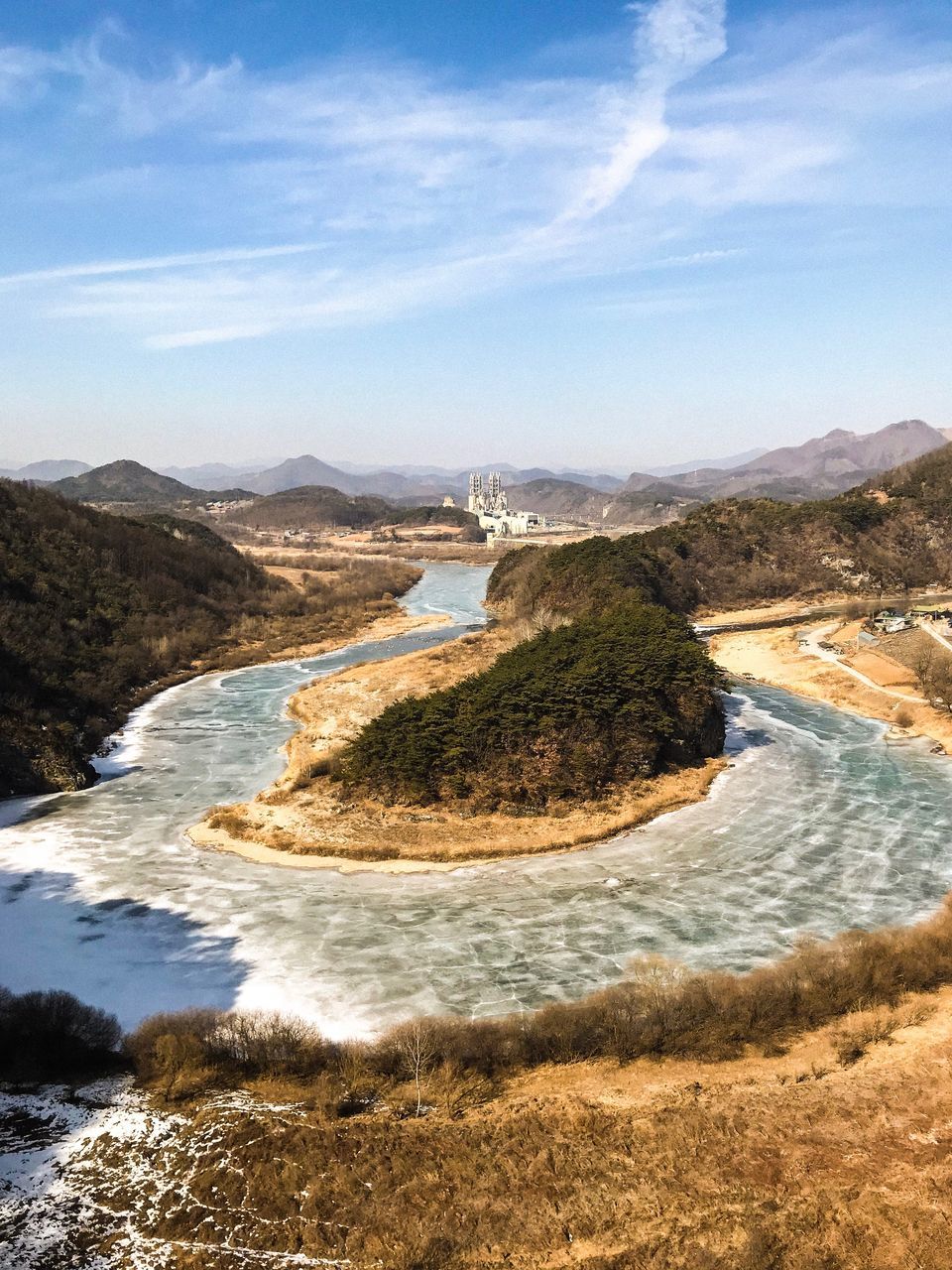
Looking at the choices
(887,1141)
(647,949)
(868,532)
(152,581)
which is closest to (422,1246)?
(887,1141)

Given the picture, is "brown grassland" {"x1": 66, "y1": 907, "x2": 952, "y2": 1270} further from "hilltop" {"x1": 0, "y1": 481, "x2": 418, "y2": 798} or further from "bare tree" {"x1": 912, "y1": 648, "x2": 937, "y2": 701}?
"bare tree" {"x1": 912, "y1": 648, "x2": 937, "y2": 701}

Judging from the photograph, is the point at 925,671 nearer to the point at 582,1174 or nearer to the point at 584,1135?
the point at 584,1135

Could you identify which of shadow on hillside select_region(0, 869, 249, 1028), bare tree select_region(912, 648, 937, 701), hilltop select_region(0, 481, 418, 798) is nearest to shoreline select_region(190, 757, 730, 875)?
shadow on hillside select_region(0, 869, 249, 1028)

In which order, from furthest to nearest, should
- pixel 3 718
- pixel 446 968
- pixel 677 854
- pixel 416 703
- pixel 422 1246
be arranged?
pixel 3 718 → pixel 416 703 → pixel 677 854 → pixel 446 968 → pixel 422 1246

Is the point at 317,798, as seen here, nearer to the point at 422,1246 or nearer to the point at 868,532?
the point at 422,1246

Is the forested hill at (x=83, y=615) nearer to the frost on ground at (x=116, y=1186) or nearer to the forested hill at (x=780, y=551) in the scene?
the frost on ground at (x=116, y=1186)

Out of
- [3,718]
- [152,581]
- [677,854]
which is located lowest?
[677,854]

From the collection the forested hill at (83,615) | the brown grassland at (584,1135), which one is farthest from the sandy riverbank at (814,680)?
the forested hill at (83,615)

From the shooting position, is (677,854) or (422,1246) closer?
(422,1246)
